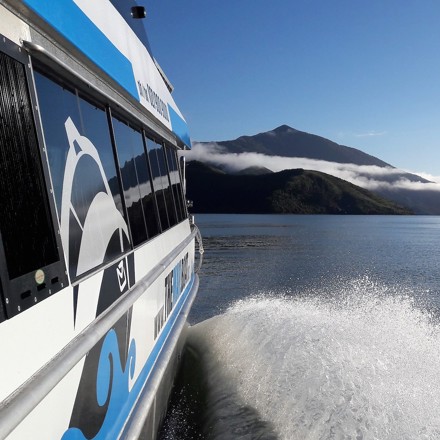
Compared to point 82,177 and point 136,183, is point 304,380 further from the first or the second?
point 82,177

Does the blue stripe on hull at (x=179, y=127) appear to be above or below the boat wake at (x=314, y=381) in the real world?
above

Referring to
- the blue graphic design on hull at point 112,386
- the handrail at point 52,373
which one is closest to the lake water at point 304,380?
the blue graphic design on hull at point 112,386

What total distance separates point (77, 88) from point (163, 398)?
385 centimetres

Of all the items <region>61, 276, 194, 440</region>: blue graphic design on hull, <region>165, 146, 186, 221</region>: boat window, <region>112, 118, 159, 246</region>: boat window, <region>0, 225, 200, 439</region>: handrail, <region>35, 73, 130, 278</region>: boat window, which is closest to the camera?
<region>0, 225, 200, 439</region>: handrail

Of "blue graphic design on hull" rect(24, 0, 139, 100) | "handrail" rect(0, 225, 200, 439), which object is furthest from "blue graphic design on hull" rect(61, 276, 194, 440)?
"blue graphic design on hull" rect(24, 0, 139, 100)

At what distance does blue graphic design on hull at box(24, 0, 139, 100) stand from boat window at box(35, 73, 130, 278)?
243 millimetres

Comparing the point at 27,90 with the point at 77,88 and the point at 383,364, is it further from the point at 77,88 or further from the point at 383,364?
the point at 383,364

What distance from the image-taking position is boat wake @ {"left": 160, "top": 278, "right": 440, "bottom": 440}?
4.44m

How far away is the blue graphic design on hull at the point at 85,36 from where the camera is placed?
202 centimetres

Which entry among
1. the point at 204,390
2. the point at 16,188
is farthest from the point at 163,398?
the point at 16,188

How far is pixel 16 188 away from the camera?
5.48 ft

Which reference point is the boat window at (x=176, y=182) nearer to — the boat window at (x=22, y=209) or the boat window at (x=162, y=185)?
the boat window at (x=162, y=185)

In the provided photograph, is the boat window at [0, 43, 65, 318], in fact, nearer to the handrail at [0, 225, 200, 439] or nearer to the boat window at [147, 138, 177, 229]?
the handrail at [0, 225, 200, 439]

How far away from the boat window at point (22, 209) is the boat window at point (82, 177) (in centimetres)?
21
